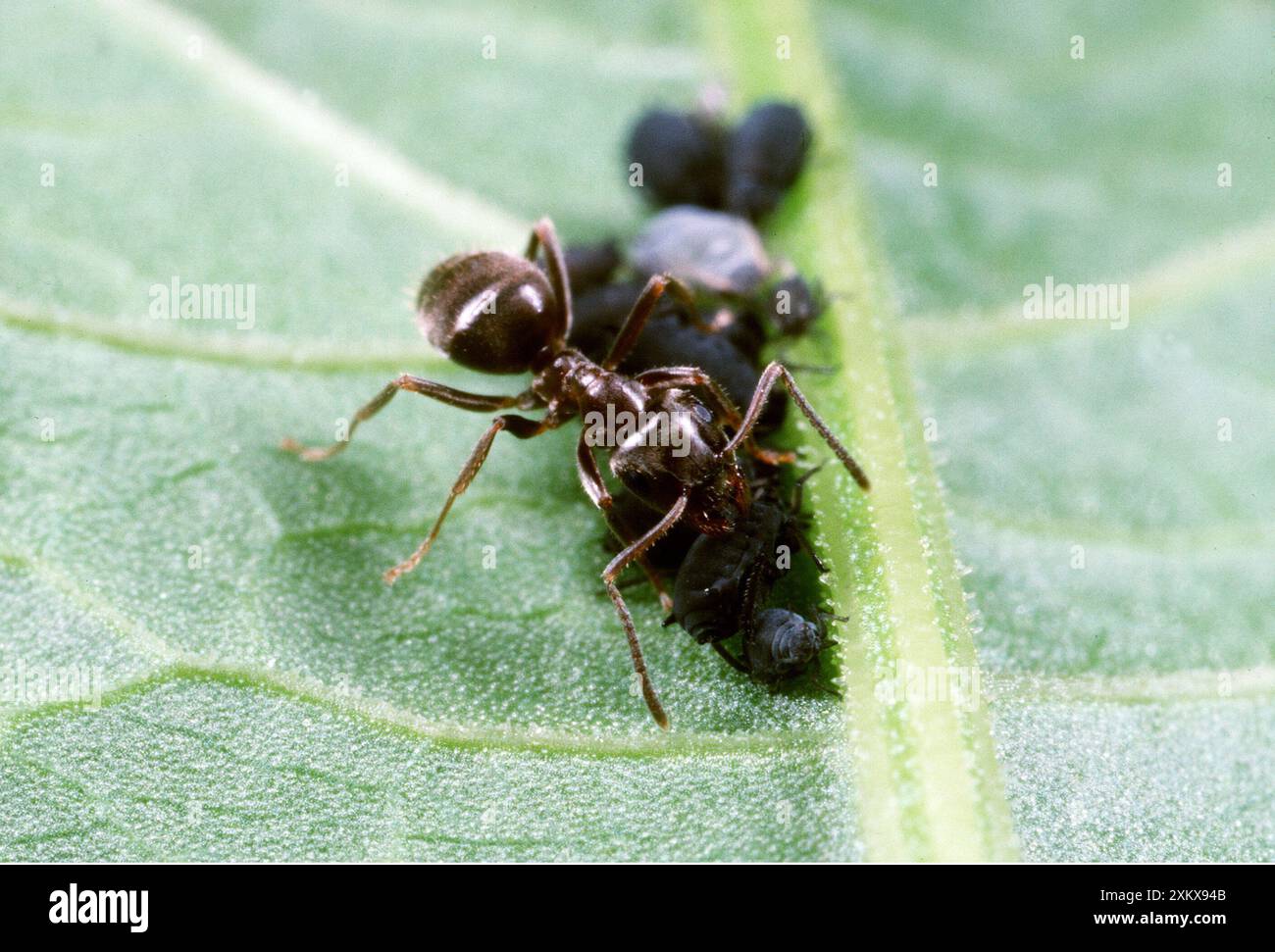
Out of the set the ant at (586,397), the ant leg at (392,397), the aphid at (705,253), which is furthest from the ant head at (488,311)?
the aphid at (705,253)

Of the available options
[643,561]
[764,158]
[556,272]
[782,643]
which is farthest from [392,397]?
[764,158]

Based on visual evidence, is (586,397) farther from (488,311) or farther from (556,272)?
(556,272)

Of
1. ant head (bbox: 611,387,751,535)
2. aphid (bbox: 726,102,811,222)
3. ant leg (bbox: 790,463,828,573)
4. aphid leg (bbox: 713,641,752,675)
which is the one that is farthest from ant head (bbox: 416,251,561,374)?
aphid leg (bbox: 713,641,752,675)

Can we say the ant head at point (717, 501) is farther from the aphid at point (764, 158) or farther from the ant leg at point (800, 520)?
the aphid at point (764, 158)

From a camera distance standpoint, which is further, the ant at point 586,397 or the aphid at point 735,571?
the ant at point 586,397

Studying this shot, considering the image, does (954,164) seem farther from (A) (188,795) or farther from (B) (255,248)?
(A) (188,795)

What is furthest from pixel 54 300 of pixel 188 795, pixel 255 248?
pixel 188 795
